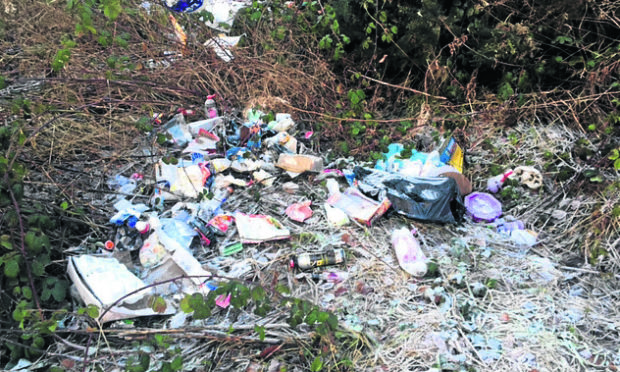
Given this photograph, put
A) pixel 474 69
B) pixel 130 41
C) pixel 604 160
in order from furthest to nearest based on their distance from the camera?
pixel 130 41, pixel 474 69, pixel 604 160

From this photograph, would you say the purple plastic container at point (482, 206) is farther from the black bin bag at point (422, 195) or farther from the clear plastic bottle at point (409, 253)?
the clear plastic bottle at point (409, 253)

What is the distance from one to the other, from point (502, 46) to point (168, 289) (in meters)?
2.72

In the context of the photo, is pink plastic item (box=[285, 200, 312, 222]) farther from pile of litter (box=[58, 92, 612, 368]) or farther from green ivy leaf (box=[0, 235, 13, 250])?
green ivy leaf (box=[0, 235, 13, 250])

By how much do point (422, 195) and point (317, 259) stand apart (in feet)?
2.53

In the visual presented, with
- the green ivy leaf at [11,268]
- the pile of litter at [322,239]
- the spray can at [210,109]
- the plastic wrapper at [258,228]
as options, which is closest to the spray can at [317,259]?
the pile of litter at [322,239]

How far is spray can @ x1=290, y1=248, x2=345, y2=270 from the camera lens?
2408mm

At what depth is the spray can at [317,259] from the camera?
2.41 meters

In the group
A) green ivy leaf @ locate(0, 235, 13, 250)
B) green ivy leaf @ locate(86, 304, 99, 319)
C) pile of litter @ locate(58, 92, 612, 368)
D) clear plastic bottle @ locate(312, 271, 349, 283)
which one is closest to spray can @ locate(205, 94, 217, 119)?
pile of litter @ locate(58, 92, 612, 368)

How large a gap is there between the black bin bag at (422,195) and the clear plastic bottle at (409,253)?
19cm

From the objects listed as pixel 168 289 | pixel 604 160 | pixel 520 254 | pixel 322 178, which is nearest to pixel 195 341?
pixel 168 289

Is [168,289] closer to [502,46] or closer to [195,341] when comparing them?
[195,341]

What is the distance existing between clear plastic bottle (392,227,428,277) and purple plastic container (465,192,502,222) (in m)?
0.51

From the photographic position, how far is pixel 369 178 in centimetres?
296

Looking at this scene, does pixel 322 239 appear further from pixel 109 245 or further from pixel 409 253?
pixel 109 245
